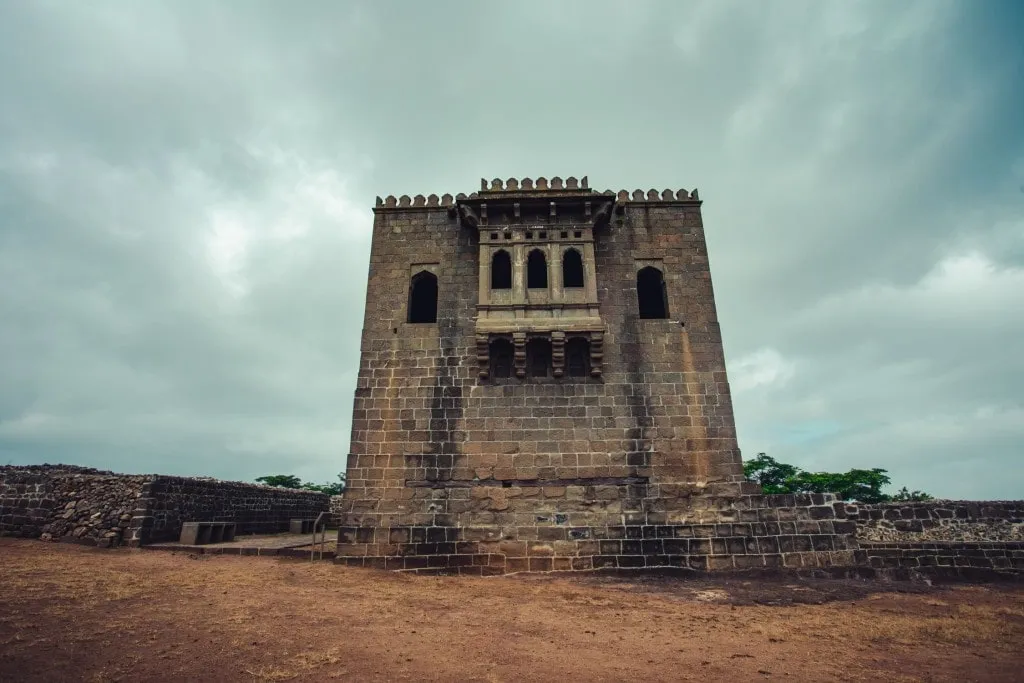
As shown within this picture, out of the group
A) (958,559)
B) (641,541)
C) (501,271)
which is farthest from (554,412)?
(958,559)

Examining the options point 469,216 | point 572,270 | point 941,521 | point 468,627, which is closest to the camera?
point 468,627

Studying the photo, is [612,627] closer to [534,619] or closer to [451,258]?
[534,619]

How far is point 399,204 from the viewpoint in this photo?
15.2 metres

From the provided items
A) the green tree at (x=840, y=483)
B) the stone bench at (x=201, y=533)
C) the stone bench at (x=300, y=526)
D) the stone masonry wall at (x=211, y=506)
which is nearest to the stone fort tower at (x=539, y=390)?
the stone bench at (x=201, y=533)

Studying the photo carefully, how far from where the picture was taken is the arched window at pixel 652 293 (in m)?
14.5

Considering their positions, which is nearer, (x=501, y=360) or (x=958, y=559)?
(x=958, y=559)

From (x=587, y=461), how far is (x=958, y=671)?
732 cm

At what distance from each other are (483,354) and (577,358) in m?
2.50

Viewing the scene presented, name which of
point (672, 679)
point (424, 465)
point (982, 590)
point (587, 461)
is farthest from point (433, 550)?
point (982, 590)

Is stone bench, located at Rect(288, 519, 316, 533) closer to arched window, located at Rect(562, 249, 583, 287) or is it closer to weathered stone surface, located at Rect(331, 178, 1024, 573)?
weathered stone surface, located at Rect(331, 178, 1024, 573)

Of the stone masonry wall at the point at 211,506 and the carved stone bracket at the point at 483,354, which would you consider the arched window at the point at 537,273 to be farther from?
the stone masonry wall at the point at 211,506

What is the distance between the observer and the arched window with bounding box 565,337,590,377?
1320 cm

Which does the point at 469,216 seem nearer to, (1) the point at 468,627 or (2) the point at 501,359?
(2) the point at 501,359

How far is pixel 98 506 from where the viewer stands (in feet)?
43.1
